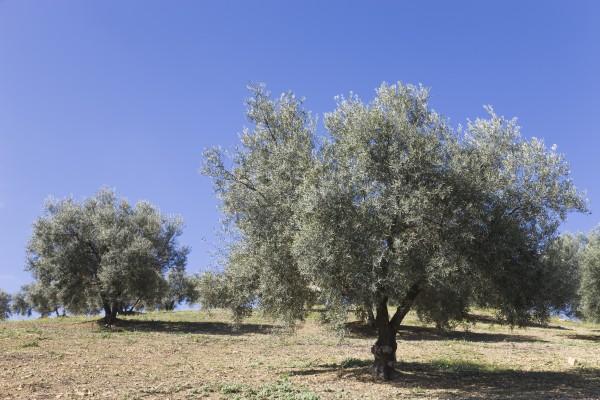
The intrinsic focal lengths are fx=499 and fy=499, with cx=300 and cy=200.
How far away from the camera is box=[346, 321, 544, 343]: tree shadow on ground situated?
3884cm

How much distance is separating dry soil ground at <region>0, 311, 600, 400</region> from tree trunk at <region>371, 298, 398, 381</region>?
58 cm

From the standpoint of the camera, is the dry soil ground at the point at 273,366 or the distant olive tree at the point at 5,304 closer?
the dry soil ground at the point at 273,366

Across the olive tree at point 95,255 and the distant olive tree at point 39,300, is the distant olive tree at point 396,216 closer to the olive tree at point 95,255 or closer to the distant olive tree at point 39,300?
the olive tree at point 95,255

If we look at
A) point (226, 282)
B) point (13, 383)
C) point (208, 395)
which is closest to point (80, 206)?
point (226, 282)

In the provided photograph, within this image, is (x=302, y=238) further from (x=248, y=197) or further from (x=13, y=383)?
(x=13, y=383)

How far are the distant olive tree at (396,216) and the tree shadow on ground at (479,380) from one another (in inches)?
65.9

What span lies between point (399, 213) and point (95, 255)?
34.7 m

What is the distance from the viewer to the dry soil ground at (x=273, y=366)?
17.5m

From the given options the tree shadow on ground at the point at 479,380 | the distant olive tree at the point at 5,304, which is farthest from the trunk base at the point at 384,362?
the distant olive tree at the point at 5,304

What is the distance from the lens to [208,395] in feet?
55.5

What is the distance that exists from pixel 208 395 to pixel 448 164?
12.1 m

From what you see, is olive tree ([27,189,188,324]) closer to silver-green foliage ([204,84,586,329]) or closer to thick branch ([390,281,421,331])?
silver-green foliage ([204,84,586,329])

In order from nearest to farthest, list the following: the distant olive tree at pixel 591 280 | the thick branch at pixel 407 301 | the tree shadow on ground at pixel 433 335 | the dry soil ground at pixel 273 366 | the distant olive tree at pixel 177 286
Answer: the dry soil ground at pixel 273 366
the thick branch at pixel 407 301
the tree shadow on ground at pixel 433 335
the distant olive tree at pixel 591 280
the distant olive tree at pixel 177 286

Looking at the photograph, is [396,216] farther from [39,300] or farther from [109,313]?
[39,300]
